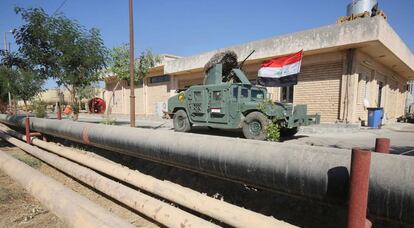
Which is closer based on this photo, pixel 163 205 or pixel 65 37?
pixel 163 205

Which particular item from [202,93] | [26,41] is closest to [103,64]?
[26,41]

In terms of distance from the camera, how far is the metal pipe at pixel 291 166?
62.3 inches

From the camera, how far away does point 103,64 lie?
10.2 metres

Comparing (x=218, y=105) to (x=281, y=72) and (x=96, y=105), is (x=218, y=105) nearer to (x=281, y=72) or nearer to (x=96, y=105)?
(x=281, y=72)

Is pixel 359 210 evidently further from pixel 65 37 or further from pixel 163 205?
pixel 65 37

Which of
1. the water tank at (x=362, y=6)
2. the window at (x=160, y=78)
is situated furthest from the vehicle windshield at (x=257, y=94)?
the window at (x=160, y=78)

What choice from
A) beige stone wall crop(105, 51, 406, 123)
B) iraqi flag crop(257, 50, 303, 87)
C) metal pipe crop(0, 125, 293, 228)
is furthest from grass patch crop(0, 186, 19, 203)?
beige stone wall crop(105, 51, 406, 123)

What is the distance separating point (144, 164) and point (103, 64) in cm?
634

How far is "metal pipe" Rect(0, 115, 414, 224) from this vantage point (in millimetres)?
1583

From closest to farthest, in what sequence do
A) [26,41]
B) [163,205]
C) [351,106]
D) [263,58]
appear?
[163,205] → [26,41] → [351,106] → [263,58]

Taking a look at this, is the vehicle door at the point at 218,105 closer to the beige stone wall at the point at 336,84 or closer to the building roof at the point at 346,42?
A: the beige stone wall at the point at 336,84

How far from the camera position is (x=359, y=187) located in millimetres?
1466

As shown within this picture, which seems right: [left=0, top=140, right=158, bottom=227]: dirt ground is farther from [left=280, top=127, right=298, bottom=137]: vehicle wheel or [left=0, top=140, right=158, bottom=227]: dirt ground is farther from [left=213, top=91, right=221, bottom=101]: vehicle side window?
[left=280, top=127, right=298, bottom=137]: vehicle wheel

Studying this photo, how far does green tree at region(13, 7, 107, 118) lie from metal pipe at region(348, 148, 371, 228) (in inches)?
373
